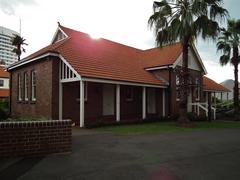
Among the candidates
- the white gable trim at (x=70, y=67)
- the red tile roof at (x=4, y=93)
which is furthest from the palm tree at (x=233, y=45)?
the red tile roof at (x=4, y=93)

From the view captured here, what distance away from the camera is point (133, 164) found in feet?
20.9

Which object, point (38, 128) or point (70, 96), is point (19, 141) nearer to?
point (38, 128)

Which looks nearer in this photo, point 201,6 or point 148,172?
point 148,172

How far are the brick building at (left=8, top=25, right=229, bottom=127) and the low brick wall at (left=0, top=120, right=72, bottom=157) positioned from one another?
22.2 feet

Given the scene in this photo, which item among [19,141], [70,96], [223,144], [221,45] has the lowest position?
[223,144]

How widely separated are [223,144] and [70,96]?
34.3 ft

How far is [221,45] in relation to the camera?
26.1 m

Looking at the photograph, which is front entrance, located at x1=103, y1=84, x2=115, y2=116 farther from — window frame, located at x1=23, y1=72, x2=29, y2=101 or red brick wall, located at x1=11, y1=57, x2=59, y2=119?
window frame, located at x1=23, y1=72, x2=29, y2=101

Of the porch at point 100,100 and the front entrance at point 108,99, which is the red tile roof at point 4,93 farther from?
the front entrance at point 108,99

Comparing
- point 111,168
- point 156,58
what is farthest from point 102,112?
point 111,168

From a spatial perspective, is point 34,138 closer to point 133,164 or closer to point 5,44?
point 133,164

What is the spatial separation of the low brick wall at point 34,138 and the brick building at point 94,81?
6.78 metres

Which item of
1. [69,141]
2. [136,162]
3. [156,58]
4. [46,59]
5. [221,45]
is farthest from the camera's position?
[221,45]

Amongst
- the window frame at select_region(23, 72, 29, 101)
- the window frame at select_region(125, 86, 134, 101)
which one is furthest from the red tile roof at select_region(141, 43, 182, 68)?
the window frame at select_region(23, 72, 29, 101)
